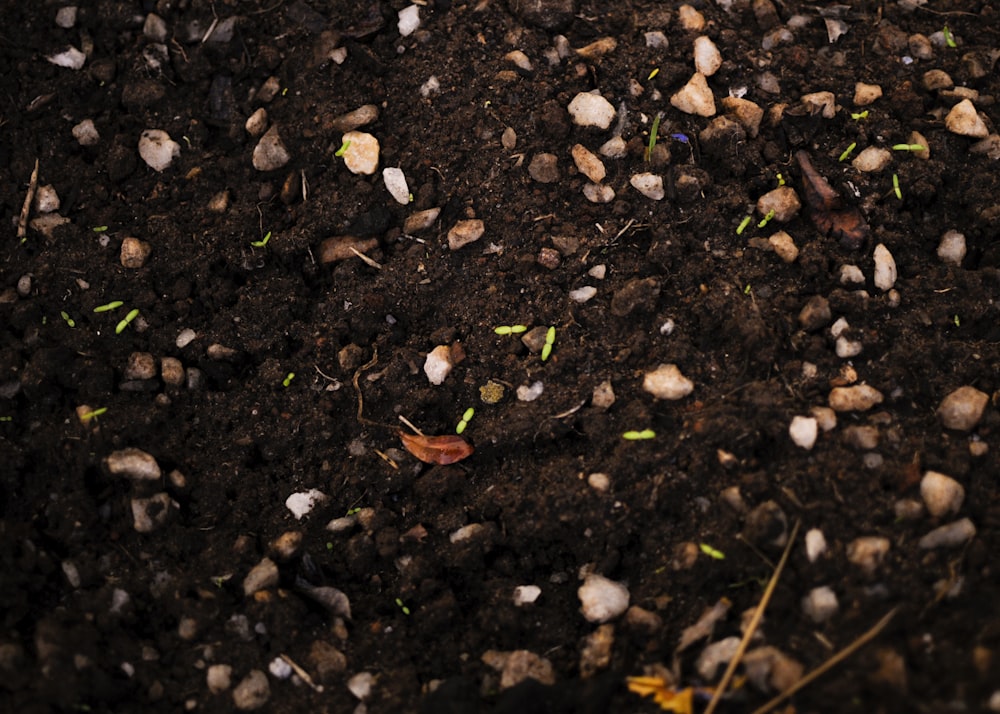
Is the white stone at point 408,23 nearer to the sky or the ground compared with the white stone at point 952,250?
nearer to the sky

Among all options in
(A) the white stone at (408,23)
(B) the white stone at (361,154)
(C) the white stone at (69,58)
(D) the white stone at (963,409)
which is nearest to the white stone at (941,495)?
(D) the white stone at (963,409)

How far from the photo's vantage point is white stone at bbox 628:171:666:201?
1799mm

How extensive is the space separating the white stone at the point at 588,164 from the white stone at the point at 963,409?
2.72ft

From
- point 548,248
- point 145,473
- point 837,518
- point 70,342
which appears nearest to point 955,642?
point 837,518

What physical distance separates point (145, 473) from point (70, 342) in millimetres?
362

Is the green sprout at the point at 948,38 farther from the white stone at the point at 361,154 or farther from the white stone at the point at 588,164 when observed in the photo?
the white stone at the point at 361,154

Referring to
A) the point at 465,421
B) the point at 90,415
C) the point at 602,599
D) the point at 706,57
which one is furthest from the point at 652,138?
the point at 90,415

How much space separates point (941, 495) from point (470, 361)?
3.03 feet

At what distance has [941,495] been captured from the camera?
1.46 metres

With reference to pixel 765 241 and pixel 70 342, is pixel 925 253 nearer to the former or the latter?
pixel 765 241

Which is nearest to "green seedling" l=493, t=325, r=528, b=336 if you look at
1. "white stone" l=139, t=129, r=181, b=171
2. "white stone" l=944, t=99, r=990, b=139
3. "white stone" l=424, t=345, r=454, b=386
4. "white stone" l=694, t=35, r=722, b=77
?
"white stone" l=424, t=345, r=454, b=386

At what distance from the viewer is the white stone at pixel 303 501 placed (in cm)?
169

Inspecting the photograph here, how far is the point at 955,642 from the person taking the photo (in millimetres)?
1314

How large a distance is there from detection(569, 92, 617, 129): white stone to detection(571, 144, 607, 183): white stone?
63 mm
